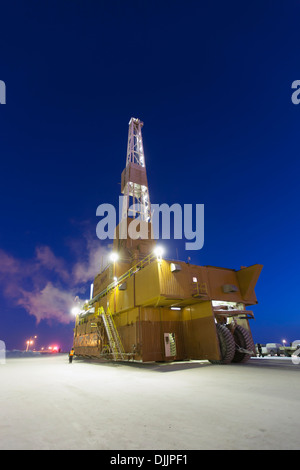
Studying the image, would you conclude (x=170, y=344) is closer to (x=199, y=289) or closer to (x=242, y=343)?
(x=199, y=289)

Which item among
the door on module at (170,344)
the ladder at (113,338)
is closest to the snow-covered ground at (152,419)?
the door on module at (170,344)

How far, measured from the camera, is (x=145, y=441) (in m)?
3.16

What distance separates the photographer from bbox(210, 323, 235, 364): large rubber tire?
13836 millimetres

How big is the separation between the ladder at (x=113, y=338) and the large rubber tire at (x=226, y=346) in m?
7.43

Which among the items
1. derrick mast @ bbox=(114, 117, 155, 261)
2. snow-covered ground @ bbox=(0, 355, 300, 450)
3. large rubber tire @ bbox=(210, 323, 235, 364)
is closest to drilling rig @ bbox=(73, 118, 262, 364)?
large rubber tire @ bbox=(210, 323, 235, 364)

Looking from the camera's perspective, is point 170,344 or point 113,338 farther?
point 113,338

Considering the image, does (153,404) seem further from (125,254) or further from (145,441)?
(125,254)

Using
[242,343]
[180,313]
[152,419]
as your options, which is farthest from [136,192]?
[152,419]

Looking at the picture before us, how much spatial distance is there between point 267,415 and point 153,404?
7.65ft

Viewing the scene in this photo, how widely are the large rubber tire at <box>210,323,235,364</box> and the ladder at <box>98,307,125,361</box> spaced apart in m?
7.43

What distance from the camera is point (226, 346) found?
45.8 feet

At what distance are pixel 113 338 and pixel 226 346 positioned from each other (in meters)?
9.86
